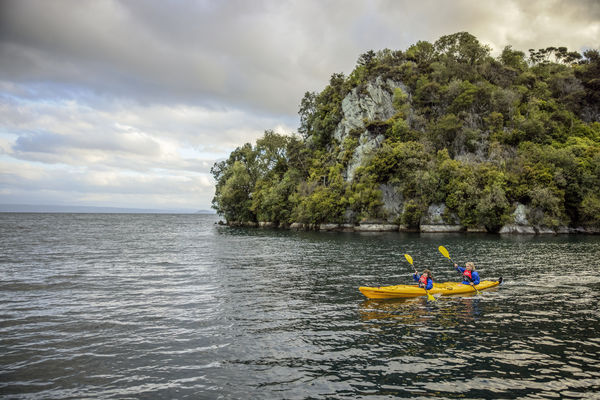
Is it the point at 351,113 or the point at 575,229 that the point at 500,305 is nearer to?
the point at 575,229

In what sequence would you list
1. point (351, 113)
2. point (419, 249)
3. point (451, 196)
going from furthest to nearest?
point (351, 113), point (451, 196), point (419, 249)

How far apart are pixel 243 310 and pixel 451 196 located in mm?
60533

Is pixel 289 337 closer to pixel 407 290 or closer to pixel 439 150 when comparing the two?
pixel 407 290

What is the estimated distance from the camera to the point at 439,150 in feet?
249

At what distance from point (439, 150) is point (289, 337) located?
72095 millimetres

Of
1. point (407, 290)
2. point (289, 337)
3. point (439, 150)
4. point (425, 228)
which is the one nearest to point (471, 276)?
point (407, 290)

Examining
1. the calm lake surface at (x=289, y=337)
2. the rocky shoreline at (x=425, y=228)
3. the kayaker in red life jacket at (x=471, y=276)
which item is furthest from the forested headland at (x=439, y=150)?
the kayaker in red life jacket at (x=471, y=276)

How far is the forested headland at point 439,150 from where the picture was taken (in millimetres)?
63500

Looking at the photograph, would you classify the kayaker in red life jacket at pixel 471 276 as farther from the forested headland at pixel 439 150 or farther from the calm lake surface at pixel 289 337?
the forested headland at pixel 439 150

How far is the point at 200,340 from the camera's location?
1269cm

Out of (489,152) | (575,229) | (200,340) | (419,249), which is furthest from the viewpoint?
(489,152)

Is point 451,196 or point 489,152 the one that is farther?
point 489,152

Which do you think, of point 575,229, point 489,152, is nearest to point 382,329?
point 575,229

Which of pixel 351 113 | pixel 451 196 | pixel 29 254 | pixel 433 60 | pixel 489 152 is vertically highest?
pixel 433 60
